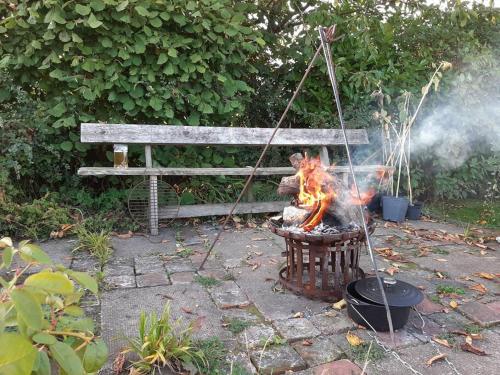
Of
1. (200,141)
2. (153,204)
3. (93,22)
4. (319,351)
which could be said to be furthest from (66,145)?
(319,351)

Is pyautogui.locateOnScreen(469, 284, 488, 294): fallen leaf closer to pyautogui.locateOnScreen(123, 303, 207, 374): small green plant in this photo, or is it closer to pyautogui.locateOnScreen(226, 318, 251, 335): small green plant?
pyautogui.locateOnScreen(226, 318, 251, 335): small green plant

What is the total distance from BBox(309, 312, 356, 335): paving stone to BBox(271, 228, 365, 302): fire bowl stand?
221 mm

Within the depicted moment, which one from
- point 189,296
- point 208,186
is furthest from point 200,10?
point 189,296

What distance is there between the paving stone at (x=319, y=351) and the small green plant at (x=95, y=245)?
6.32ft

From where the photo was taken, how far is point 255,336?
2.27 m

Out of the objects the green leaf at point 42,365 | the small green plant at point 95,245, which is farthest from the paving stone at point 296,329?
the small green plant at point 95,245

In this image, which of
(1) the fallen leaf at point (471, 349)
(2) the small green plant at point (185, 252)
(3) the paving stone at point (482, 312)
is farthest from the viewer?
(2) the small green plant at point (185, 252)

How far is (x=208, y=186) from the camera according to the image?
525 cm

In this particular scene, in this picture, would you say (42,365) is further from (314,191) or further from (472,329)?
(472,329)

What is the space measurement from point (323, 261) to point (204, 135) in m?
2.62

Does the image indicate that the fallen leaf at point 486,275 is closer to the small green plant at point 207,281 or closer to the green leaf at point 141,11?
the small green plant at point 207,281

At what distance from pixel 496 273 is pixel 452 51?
12.2 feet

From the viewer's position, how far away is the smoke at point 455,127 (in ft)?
18.3

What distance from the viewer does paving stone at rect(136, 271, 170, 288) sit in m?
3.00
